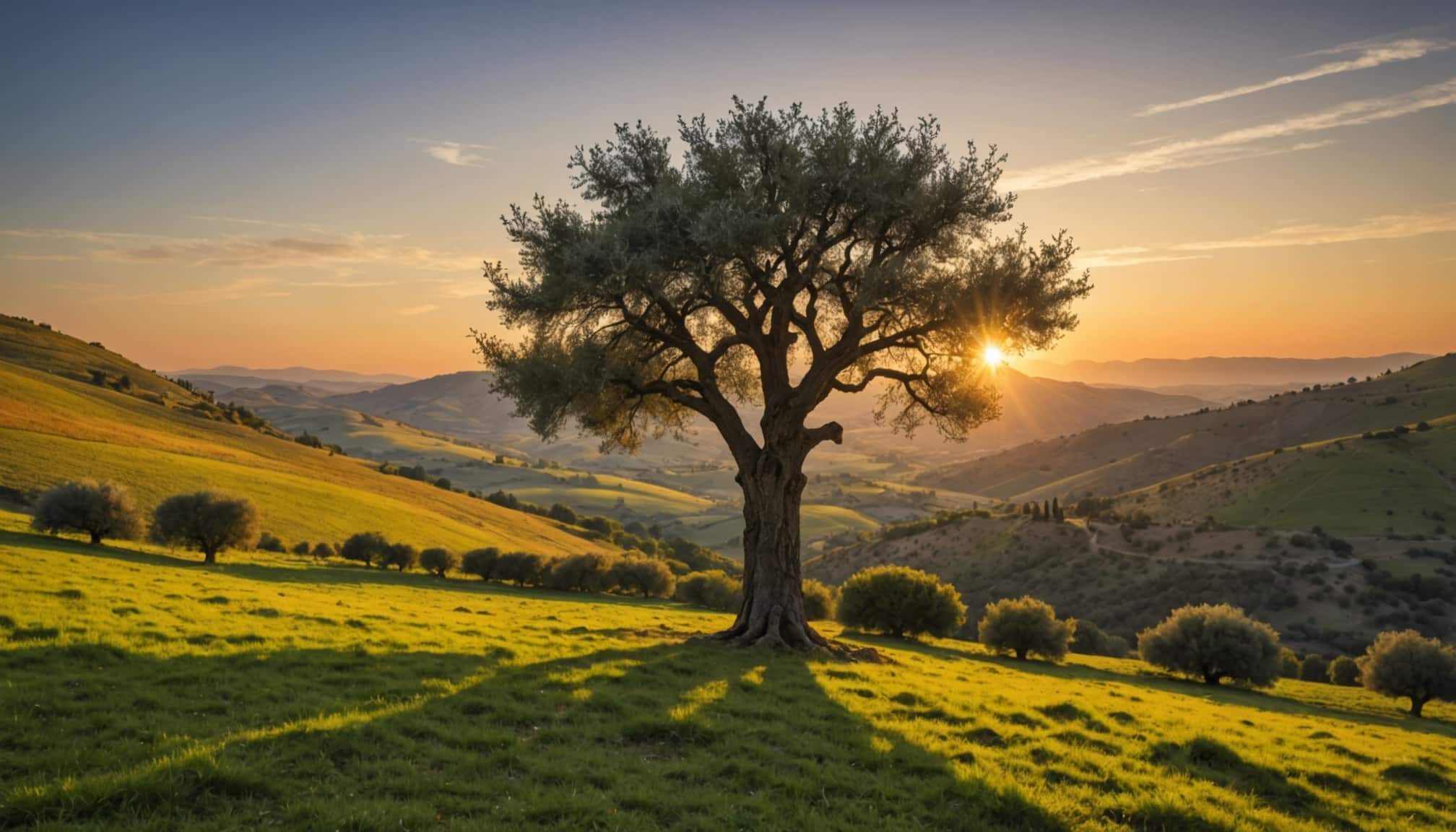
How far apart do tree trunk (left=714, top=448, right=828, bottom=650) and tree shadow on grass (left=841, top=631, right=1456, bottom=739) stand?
408 inches

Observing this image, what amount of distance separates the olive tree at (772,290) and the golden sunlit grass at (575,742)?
6.79 meters

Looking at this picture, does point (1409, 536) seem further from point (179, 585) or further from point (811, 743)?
point (179, 585)

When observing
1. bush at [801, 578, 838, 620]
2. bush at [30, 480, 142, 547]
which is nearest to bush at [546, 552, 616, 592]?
bush at [801, 578, 838, 620]

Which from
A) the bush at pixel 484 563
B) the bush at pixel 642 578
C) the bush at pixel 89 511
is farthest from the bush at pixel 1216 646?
the bush at pixel 89 511

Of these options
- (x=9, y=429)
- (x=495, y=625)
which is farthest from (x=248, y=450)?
(x=495, y=625)

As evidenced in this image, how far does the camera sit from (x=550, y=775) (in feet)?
30.3

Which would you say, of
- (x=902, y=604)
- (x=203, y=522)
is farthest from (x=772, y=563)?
(x=203, y=522)

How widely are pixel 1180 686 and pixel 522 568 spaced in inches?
1647

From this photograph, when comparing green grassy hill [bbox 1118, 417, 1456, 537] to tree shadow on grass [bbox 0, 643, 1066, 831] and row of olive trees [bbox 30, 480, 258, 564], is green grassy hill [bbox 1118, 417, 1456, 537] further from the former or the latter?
row of olive trees [bbox 30, 480, 258, 564]

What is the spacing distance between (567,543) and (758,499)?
70.5 meters

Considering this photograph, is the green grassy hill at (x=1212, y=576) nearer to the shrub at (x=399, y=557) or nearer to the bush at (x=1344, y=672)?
the bush at (x=1344, y=672)

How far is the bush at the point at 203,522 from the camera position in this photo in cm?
3828

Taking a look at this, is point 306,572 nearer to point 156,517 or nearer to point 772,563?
point 156,517

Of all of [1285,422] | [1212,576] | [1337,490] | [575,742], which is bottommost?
[575,742]
